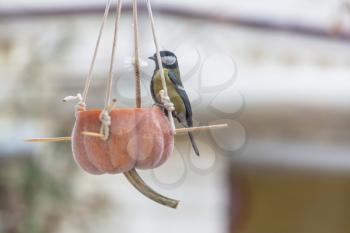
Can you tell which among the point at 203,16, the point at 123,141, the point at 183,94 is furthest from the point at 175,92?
the point at 203,16

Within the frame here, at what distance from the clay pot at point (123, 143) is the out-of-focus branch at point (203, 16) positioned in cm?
209

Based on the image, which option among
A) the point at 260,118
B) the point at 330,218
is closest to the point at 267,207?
the point at 330,218

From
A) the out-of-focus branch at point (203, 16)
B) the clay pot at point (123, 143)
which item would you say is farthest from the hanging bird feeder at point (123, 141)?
the out-of-focus branch at point (203, 16)

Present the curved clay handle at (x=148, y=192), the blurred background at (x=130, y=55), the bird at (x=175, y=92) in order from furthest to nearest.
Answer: the blurred background at (x=130, y=55)
the bird at (x=175, y=92)
the curved clay handle at (x=148, y=192)

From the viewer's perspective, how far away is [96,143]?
130 centimetres

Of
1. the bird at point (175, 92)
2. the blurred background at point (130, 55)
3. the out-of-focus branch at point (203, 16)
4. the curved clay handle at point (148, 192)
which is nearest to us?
the curved clay handle at point (148, 192)

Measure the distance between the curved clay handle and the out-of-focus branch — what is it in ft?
6.93

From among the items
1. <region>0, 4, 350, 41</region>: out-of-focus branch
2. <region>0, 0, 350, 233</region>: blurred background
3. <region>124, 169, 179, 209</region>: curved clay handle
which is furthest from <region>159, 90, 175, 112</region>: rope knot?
<region>0, 4, 350, 41</region>: out-of-focus branch

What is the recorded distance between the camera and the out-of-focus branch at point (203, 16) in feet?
11.1

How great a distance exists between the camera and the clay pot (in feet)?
4.23

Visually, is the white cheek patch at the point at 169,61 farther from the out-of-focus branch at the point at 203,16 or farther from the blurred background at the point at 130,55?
the out-of-focus branch at the point at 203,16

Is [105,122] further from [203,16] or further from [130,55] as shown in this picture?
[203,16]

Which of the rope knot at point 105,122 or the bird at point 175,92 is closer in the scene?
the rope knot at point 105,122

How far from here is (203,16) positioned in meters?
3.41
